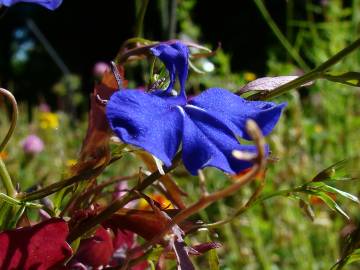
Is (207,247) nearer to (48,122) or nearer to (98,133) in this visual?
(98,133)

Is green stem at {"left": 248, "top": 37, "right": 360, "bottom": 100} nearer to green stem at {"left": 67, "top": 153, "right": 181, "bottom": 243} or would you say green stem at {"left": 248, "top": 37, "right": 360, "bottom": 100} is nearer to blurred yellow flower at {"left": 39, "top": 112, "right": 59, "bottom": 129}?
green stem at {"left": 67, "top": 153, "right": 181, "bottom": 243}


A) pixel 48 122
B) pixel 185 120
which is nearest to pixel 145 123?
pixel 185 120

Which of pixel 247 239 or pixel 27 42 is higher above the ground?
pixel 247 239

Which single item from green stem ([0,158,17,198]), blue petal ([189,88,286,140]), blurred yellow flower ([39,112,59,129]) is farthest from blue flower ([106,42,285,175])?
blurred yellow flower ([39,112,59,129])

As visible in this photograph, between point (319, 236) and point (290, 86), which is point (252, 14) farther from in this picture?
point (290, 86)

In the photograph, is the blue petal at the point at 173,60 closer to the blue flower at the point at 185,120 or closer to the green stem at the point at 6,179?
the blue flower at the point at 185,120

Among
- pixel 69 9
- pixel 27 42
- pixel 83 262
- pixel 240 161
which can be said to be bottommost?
pixel 27 42

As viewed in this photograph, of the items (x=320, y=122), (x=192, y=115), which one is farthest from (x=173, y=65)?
(x=320, y=122)
